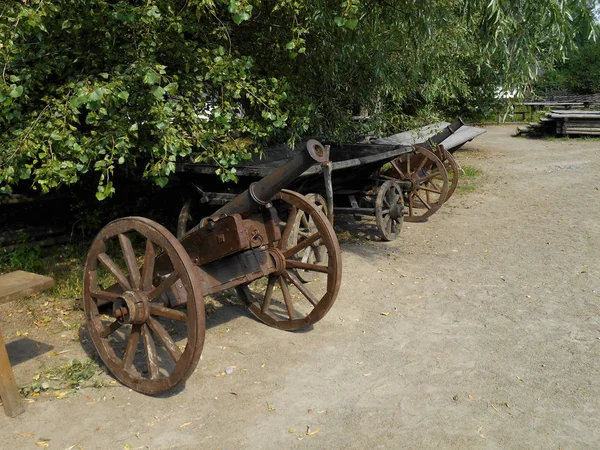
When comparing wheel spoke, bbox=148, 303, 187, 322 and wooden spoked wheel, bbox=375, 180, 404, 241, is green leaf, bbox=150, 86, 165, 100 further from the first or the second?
wooden spoked wheel, bbox=375, 180, 404, 241

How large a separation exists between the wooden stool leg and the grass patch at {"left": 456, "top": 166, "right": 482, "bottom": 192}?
29.3 feet

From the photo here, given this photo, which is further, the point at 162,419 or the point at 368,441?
the point at 162,419

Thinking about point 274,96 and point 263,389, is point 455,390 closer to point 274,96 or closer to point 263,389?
point 263,389

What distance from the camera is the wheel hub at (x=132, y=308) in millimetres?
3816

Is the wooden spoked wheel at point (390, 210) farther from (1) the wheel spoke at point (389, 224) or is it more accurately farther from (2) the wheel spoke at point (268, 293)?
(2) the wheel spoke at point (268, 293)

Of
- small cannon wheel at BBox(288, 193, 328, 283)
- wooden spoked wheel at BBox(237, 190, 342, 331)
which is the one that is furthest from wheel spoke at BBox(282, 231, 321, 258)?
small cannon wheel at BBox(288, 193, 328, 283)

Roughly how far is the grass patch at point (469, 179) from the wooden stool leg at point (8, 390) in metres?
8.92

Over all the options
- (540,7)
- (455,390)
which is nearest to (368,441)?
(455,390)

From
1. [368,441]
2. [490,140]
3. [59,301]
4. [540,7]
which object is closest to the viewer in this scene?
[368,441]

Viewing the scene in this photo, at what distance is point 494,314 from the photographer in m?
5.30

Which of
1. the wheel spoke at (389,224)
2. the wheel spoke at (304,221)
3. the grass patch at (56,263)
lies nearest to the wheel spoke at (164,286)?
the grass patch at (56,263)

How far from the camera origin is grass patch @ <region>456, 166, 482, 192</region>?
37.0ft

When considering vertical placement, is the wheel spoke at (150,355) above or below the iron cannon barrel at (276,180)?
below

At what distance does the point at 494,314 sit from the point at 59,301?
4020 millimetres
